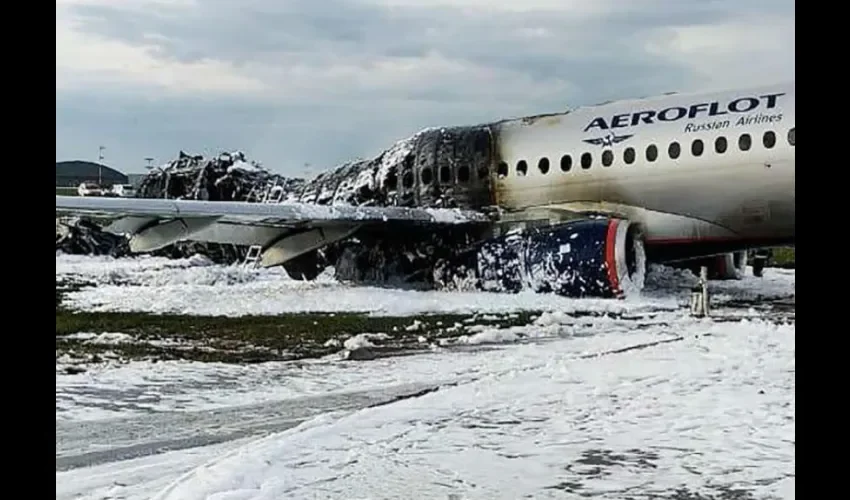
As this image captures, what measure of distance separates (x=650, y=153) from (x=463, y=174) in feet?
8.14

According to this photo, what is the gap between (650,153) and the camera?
10516mm

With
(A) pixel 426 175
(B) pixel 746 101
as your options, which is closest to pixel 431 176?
(A) pixel 426 175

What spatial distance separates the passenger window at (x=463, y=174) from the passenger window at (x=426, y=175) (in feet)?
1.27

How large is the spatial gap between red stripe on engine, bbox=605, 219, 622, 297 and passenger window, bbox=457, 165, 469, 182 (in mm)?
2657

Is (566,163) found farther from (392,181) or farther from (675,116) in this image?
(392,181)

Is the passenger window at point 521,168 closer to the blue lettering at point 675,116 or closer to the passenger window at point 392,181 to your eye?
the blue lettering at point 675,116

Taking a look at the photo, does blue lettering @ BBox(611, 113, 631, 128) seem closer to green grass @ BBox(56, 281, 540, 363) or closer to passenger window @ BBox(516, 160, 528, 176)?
passenger window @ BBox(516, 160, 528, 176)

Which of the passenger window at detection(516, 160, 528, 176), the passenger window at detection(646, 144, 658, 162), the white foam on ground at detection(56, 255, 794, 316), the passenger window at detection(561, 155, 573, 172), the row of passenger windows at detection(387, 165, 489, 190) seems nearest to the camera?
the white foam on ground at detection(56, 255, 794, 316)

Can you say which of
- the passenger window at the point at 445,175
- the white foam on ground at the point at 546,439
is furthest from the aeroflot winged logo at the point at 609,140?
the white foam on ground at the point at 546,439

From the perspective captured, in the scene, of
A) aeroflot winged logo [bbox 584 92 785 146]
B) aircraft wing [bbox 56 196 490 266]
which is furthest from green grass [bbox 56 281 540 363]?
aeroflot winged logo [bbox 584 92 785 146]

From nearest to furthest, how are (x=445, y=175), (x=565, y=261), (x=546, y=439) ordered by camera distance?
(x=546, y=439) → (x=565, y=261) → (x=445, y=175)

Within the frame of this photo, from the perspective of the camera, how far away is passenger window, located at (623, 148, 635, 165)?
10.7 metres
